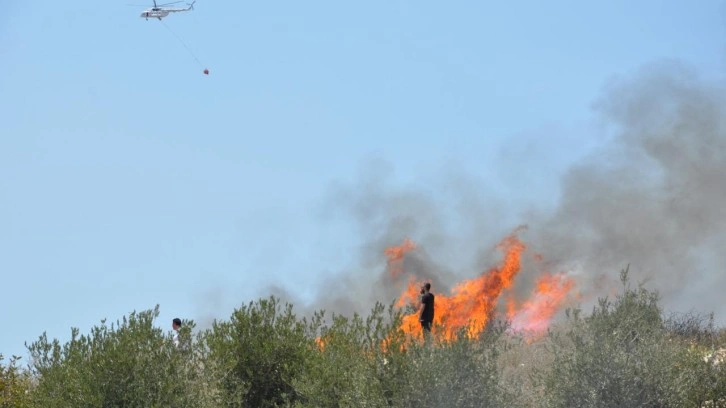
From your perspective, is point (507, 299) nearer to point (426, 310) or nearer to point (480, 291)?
point (480, 291)

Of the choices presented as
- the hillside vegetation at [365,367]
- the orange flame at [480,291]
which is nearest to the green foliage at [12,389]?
the hillside vegetation at [365,367]

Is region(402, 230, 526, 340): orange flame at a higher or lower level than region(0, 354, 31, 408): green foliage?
higher

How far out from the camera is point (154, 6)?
5712cm

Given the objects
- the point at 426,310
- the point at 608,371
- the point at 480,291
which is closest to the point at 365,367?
the point at 608,371

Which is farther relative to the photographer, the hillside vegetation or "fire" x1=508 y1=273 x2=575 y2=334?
"fire" x1=508 y1=273 x2=575 y2=334

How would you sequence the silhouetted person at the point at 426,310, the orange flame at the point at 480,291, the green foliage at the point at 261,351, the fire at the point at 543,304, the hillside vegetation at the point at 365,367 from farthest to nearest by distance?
the fire at the point at 543,304 → the orange flame at the point at 480,291 → the silhouetted person at the point at 426,310 → the green foliage at the point at 261,351 → the hillside vegetation at the point at 365,367

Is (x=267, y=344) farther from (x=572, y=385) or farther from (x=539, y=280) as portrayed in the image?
(x=539, y=280)

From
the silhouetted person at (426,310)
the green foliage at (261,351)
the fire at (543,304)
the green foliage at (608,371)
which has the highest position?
the fire at (543,304)

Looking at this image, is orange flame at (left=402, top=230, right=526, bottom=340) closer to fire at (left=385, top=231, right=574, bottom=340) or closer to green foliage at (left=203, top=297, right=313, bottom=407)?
fire at (left=385, top=231, right=574, bottom=340)

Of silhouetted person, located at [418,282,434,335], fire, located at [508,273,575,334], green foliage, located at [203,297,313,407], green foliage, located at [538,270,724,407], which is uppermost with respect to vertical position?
fire, located at [508,273,575,334]

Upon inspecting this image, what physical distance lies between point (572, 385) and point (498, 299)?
2631 centimetres

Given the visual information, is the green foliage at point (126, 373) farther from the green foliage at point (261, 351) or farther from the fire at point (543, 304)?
the fire at point (543, 304)

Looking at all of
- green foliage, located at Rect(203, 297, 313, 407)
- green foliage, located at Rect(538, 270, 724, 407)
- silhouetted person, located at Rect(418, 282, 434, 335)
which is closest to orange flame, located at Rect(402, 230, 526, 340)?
silhouetted person, located at Rect(418, 282, 434, 335)

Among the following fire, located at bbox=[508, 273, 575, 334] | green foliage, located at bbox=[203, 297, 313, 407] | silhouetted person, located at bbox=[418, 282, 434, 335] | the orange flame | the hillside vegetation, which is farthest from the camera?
fire, located at bbox=[508, 273, 575, 334]
